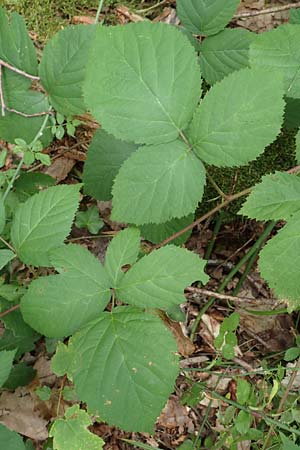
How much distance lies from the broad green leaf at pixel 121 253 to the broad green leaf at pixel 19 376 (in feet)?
2.65

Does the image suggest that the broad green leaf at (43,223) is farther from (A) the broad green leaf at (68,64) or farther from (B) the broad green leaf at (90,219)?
(B) the broad green leaf at (90,219)

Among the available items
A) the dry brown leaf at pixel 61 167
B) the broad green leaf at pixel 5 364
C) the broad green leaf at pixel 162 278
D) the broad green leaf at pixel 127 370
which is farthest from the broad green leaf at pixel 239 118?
the dry brown leaf at pixel 61 167

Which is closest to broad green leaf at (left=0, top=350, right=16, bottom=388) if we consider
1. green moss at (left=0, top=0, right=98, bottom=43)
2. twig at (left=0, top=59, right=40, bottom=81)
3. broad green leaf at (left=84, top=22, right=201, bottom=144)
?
broad green leaf at (left=84, top=22, right=201, bottom=144)

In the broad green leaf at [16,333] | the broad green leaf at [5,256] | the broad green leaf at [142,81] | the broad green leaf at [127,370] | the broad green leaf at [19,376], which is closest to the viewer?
the broad green leaf at [127,370]

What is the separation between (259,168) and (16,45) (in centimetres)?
116

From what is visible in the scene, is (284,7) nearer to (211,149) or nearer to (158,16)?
(158,16)

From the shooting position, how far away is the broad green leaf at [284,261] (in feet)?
4.84

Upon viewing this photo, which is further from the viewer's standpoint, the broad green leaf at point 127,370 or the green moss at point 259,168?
the green moss at point 259,168

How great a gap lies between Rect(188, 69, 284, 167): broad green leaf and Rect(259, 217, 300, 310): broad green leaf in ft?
0.86

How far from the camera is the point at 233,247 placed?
2.41 meters

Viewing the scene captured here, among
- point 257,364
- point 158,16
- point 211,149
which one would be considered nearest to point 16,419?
point 257,364

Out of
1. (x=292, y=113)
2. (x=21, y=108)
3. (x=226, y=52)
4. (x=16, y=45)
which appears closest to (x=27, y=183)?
(x=21, y=108)

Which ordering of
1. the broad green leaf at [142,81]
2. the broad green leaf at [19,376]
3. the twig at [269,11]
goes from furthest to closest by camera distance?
the twig at [269,11]
the broad green leaf at [19,376]
the broad green leaf at [142,81]

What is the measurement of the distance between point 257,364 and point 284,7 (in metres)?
1.78
